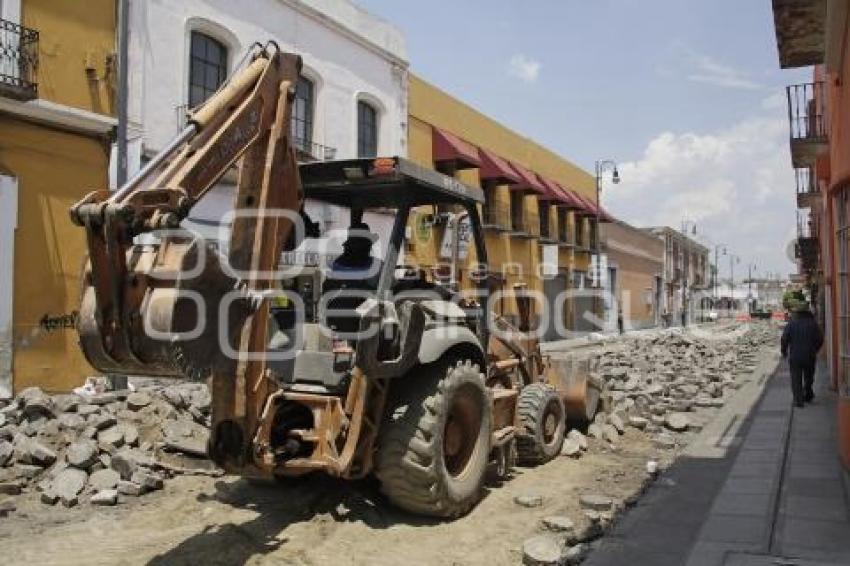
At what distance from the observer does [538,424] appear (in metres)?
7.84

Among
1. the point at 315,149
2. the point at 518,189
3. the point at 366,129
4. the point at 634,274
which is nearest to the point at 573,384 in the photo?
the point at 315,149

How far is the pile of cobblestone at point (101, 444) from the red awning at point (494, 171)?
19.4 meters

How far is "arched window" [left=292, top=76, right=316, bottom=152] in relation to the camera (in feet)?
→ 62.1

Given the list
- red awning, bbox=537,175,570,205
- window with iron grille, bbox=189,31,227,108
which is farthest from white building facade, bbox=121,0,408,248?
red awning, bbox=537,175,570,205

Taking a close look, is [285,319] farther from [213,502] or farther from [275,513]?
[213,502]

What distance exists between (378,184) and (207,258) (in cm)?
211

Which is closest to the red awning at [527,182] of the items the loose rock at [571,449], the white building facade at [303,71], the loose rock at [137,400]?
the white building facade at [303,71]

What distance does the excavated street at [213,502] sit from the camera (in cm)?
534

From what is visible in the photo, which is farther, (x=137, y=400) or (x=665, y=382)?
(x=665, y=382)

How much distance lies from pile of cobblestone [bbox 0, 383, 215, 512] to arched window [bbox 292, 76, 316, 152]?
1095 centimetres

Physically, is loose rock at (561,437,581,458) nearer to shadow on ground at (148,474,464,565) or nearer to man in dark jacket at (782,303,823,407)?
shadow on ground at (148,474,464,565)

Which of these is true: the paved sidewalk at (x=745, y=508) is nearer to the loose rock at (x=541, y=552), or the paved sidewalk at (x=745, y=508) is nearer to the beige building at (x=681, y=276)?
the loose rock at (x=541, y=552)

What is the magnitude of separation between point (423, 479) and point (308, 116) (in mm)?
15086

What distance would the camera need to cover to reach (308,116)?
765 inches
